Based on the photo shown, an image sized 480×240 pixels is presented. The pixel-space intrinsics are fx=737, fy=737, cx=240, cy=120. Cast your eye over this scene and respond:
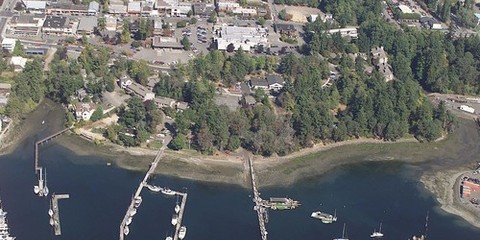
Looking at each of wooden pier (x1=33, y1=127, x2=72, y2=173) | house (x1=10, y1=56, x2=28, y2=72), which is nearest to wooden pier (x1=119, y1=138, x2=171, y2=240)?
wooden pier (x1=33, y1=127, x2=72, y2=173)

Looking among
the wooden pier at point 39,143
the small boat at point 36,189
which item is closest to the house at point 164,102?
the wooden pier at point 39,143

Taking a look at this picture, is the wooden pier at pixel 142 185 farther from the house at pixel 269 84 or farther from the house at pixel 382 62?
the house at pixel 382 62

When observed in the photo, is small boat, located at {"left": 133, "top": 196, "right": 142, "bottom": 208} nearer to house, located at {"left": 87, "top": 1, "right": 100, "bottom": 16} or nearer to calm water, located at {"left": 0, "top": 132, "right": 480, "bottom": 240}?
calm water, located at {"left": 0, "top": 132, "right": 480, "bottom": 240}

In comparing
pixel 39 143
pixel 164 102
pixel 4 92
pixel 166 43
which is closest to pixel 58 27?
pixel 166 43

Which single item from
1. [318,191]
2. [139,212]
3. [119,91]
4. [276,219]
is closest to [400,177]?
[318,191]

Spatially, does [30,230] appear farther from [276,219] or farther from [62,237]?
[276,219]

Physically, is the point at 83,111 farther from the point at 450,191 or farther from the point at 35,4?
the point at 450,191
